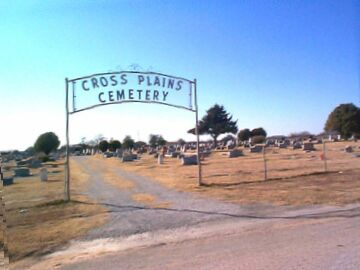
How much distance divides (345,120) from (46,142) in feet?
150

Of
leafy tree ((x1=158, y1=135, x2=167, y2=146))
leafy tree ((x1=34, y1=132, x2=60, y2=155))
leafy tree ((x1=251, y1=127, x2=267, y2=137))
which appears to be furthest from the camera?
leafy tree ((x1=158, y1=135, x2=167, y2=146))

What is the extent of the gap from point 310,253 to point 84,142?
128316 mm

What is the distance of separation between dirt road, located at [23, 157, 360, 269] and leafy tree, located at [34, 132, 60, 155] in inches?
2264

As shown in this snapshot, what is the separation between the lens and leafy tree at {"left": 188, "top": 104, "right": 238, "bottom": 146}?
4077 inches

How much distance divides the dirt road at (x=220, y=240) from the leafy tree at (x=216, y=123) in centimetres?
9276

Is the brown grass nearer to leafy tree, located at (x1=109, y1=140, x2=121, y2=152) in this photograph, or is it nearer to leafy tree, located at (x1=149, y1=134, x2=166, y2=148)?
leafy tree, located at (x1=109, y1=140, x2=121, y2=152)

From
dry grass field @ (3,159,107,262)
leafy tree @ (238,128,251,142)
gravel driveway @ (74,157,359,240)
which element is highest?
leafy tree @ (238,128,251,142)

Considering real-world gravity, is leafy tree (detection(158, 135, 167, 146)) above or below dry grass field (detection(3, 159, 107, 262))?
above

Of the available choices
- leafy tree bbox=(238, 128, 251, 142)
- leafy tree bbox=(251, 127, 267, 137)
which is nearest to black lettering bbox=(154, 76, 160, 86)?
leafy tree bbox=(238, 128, 251, 142)

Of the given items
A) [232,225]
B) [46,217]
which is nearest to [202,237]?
[232,225]

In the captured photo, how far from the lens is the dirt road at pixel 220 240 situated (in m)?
5.92

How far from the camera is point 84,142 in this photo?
13062 cm

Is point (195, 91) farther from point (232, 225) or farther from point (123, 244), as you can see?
point (123, 244)

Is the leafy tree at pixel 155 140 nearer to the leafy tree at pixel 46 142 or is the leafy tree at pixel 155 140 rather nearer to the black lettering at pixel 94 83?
the leafy tree at pixel 46 142
